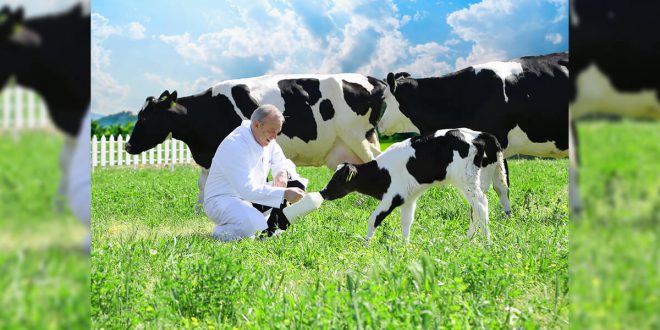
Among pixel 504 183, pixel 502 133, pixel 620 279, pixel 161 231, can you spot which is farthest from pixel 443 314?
pixel 502 133

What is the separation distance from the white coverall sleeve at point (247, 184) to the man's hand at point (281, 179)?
0.13 metres

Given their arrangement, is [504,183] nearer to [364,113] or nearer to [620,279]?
[364,113]

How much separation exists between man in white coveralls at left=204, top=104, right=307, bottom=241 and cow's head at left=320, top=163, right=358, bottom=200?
0.30 metres

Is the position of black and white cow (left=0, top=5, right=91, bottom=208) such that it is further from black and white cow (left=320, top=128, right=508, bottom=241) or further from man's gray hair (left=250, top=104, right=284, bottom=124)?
man's gray hair (left=250, top=104, right=284, bottom=124)

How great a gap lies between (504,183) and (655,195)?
479 cm

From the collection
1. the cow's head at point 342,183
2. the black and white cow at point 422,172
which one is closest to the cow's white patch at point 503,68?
the black and white cow at point 422,172

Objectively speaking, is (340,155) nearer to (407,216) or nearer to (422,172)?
(407,216)

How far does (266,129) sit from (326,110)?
12.5 ft

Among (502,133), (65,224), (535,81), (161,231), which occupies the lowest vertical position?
(161,231)

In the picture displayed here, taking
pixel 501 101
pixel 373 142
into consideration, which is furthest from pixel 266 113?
pixel 373 142

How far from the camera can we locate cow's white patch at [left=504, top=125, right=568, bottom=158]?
750 cm

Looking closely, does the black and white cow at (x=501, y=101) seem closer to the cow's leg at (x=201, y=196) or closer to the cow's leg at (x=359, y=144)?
the cow's leg at (x=359, y=144)

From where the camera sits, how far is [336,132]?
9.38m

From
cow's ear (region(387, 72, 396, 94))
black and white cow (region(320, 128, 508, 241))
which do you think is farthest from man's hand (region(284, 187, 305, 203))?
cow's ear (region(387, 72, 396, 94))
